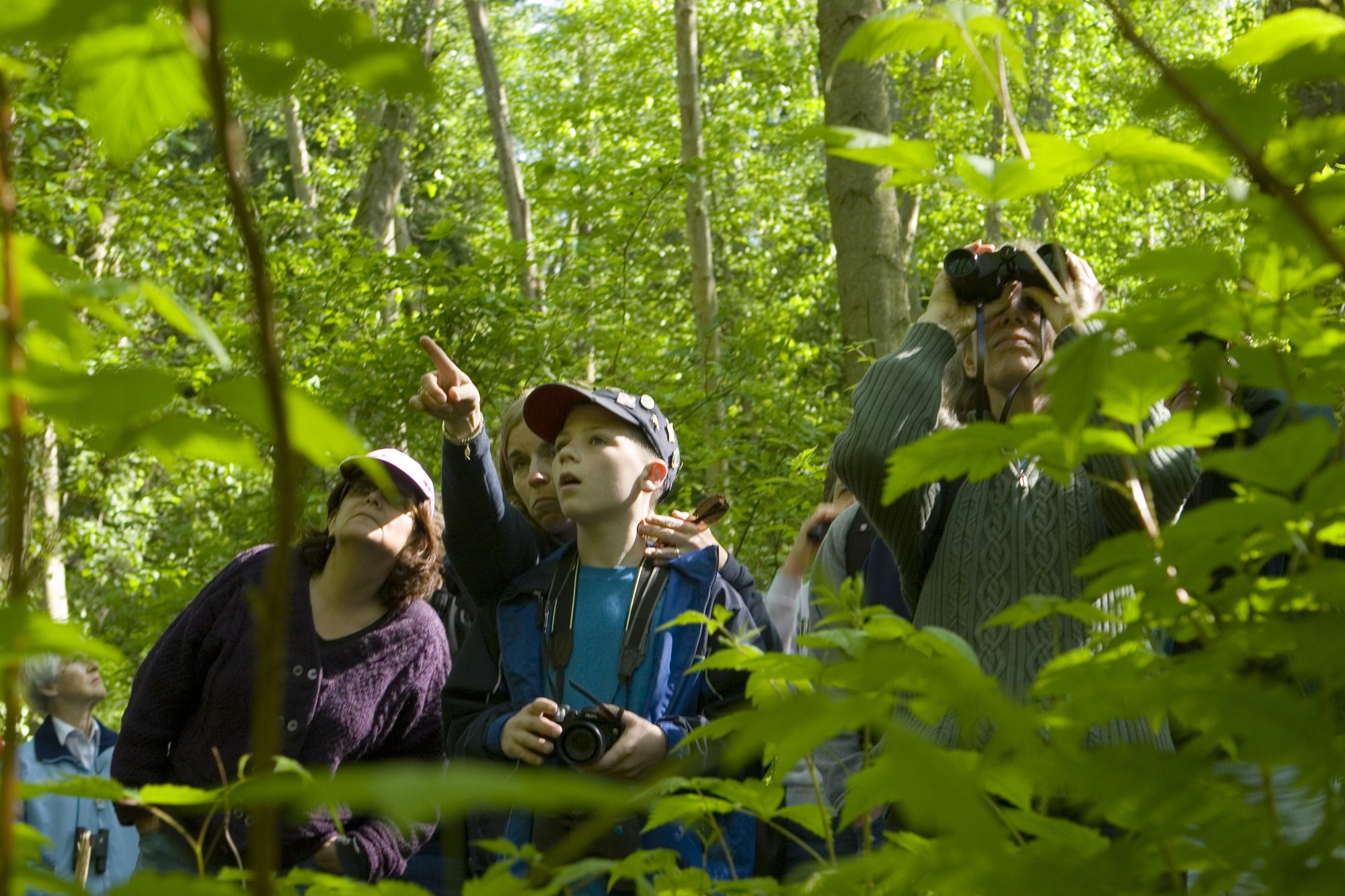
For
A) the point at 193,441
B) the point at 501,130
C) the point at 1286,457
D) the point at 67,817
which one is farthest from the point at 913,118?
the point at 193,441

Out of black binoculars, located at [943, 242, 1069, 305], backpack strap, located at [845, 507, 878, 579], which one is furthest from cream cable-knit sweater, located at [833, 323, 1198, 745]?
backpack strap, located at [845, 507, 878, 579]

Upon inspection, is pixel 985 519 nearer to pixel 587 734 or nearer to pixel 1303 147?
pixel 587 734

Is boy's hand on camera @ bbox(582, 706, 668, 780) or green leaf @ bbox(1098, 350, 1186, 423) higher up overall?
green leaf @ bbox(1098, 350, 1186, 423)

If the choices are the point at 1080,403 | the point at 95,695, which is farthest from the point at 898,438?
the point at 95,695

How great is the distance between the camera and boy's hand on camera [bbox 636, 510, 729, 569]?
3275mm

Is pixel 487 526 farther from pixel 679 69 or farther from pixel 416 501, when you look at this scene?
pixel 679 69

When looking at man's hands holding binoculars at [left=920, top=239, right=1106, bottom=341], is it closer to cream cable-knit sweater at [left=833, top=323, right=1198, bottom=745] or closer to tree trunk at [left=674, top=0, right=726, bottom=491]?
cream cable-knit sweater at [left=833, top=323, right=1198, bottom=745]

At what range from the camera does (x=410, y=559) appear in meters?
3.70

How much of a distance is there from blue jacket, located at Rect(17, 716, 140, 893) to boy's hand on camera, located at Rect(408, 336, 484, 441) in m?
2.63

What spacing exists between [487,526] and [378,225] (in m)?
11.3

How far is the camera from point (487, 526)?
3.33m

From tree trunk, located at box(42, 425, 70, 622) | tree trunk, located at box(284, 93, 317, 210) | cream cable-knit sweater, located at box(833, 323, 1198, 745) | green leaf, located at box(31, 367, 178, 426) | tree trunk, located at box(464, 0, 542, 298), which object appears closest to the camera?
green leaf, located at box(31, 367, 178, 426)

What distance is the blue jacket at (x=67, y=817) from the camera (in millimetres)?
5121

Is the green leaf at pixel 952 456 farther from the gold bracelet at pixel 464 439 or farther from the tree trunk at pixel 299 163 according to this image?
the tree trunk at pixel 299 163
